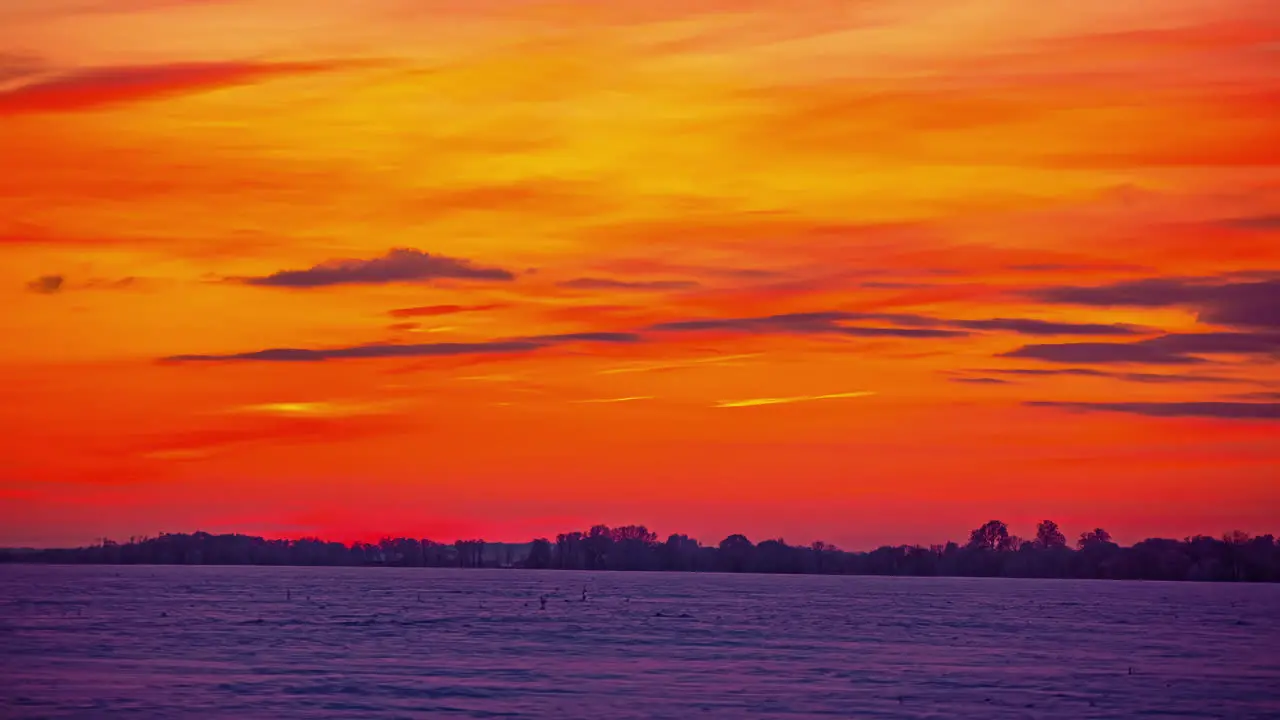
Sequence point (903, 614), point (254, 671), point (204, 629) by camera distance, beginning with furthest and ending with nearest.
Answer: point (903, 614) → point (204, 629) → point (254, 671)

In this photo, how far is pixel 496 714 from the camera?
2731 inches

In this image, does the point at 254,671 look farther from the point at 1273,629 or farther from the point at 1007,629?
the point at 1273,629

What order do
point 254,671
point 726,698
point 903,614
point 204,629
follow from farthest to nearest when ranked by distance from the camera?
point 903,614, point 204,629, point 254,671, point 726,698

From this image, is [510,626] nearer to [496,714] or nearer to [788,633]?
[788,633]

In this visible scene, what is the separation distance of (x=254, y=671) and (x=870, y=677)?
1403 inches

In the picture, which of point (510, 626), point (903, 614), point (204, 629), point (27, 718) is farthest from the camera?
point (903, 614)

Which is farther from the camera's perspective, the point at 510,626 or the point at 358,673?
the point at 510,626

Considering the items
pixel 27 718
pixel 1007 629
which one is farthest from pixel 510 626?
pixel 27 718

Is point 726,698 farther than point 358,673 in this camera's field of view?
No

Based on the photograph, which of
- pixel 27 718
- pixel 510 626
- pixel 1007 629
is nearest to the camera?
pixel 27 718

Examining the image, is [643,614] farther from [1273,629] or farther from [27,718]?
[27,718]

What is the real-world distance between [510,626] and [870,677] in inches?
2398

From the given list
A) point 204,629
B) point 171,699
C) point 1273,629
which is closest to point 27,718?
point 171,699

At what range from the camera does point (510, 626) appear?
469 feet
